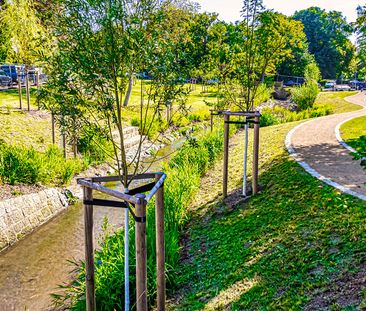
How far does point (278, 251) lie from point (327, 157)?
14.1 ft

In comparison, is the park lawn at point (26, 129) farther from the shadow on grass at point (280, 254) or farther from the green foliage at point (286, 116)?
the green foliage at point (286, 116)

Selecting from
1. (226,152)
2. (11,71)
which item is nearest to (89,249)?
(226,152)

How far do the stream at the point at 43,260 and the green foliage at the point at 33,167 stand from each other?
49.3 inches

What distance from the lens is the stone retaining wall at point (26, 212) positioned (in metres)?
7.71

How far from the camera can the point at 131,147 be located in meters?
15.2

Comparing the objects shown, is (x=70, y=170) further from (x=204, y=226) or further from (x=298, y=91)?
(x=298, y=91)

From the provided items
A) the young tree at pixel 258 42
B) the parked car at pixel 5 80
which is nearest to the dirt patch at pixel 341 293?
the young tree at pixel 258 42

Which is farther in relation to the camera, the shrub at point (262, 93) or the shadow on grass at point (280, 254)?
the shrub at point (262, 93)

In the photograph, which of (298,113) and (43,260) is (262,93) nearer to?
(298,113)

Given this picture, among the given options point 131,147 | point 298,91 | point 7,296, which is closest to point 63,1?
point 7,296

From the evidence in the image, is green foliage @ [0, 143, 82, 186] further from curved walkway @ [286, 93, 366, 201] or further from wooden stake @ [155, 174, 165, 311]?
curved walkway @ [286, 93, 366, 201]

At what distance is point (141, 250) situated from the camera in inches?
140

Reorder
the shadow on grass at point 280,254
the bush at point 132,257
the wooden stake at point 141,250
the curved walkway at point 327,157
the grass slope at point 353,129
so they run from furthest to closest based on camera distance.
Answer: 1. the grass slope at point 353,129
2. the curved walkway at point 327,157
3. the bush at point 132,257
4. the shadow on grass at point 280,254
5. the wooden stake at point 141,250

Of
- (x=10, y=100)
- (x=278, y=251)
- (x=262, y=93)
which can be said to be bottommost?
(x=278, y=251)
